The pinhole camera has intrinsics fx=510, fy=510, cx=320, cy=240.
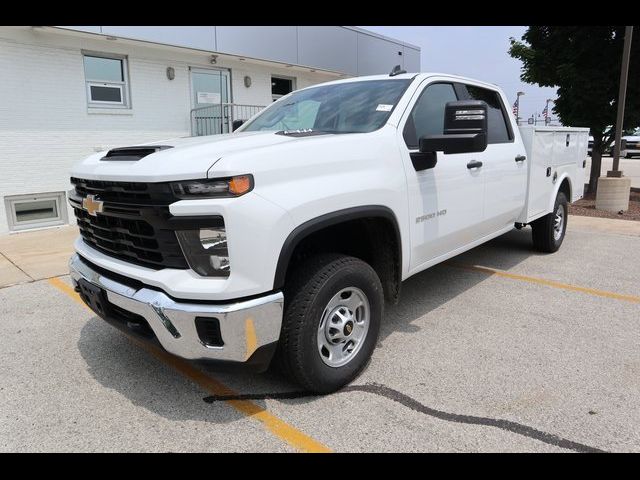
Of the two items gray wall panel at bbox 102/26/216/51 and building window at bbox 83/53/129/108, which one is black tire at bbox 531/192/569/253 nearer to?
gray wall panel at bbox 102/26/216/51

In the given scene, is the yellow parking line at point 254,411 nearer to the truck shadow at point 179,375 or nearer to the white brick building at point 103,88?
the truck shadow at point 179,375

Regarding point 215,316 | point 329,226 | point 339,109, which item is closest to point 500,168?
point 339,109

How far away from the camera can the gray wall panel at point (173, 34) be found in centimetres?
955

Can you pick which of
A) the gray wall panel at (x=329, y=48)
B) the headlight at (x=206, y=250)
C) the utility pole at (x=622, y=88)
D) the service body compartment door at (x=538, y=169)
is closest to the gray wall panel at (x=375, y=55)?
the gray wall panel at (x=329, y=48)

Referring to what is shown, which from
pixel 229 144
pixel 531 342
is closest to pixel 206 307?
pixel 229 144

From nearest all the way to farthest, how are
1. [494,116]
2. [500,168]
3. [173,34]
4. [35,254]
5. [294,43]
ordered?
1. [500,168]
2. [494,116]
3. [35,254]
4. [173,34]
5. [294,43]

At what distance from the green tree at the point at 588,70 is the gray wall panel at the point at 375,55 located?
4.59m

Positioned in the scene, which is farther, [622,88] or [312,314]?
[622,88]

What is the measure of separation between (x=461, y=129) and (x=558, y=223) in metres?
4.10

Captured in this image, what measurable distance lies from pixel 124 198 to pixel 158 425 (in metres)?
1.29

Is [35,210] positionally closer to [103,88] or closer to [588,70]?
[103,88]

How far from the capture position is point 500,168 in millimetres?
4852

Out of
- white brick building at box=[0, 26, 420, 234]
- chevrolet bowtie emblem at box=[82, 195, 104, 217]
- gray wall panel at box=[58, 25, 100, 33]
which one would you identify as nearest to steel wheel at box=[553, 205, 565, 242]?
chevrolet bowtie emblem at box=[82, 195, 104, 217]

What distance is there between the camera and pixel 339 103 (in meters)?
4.10
